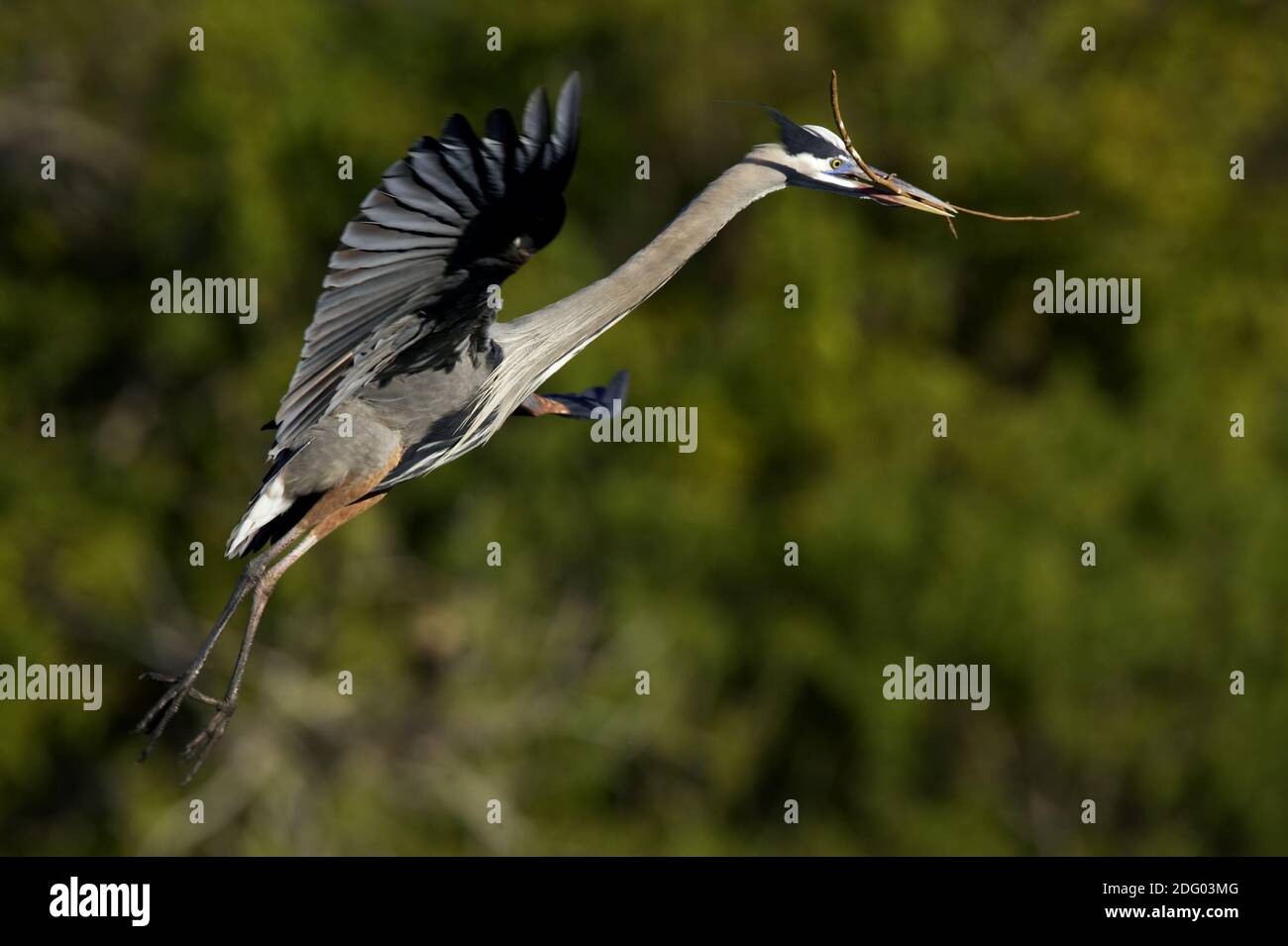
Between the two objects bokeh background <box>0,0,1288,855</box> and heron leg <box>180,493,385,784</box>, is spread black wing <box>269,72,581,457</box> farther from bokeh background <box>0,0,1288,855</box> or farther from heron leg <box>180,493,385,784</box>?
bokeh background <box>0,0,1288,855</box>

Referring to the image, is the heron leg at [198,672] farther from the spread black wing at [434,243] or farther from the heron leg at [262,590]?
the spread black wing at [434,243]

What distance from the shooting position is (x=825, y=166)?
4840mm

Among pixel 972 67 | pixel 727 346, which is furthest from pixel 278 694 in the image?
pixel 972 67

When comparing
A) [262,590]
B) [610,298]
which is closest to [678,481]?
[262,590]

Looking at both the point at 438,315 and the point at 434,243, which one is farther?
the point at 438,315

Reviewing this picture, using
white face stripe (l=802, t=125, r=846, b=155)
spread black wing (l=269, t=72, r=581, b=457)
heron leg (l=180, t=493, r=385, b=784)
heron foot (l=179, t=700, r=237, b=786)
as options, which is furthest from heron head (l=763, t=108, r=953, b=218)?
heron foot (l=179, t=700, r=237, b=786)

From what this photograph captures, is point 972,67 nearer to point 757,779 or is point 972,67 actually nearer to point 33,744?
point 757,779

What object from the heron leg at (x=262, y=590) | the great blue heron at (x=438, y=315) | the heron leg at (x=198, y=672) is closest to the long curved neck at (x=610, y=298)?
the great blue heron at (x=438, y=315)

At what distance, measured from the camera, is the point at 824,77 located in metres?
20.2

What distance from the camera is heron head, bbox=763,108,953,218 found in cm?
482

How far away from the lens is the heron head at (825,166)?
4824mm

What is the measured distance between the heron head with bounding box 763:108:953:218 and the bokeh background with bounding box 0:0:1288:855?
10.6 metres

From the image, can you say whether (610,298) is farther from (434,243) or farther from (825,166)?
(825,166)

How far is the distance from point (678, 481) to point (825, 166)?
44.6 feet
